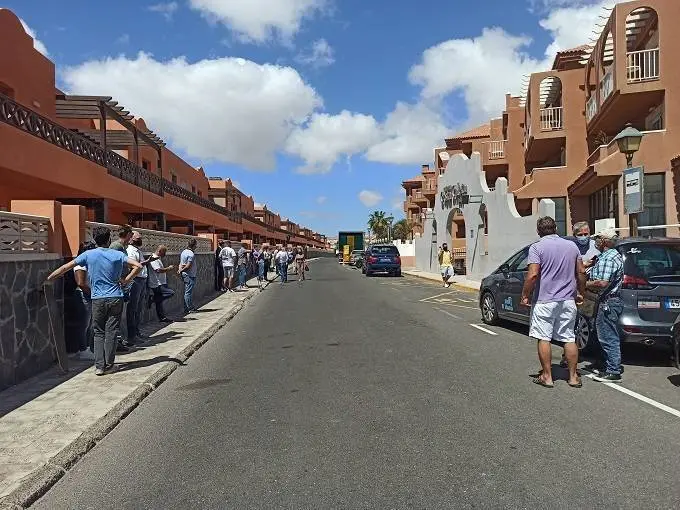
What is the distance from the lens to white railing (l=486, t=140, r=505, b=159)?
33.9 m

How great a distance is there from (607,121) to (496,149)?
12.4 meters

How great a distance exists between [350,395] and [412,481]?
2341 millimetres

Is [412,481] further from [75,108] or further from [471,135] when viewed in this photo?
[471,135]

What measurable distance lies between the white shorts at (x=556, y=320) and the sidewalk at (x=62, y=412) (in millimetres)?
4571

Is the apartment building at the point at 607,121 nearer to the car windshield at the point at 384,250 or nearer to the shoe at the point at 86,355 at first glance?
the car windshield at the point at 384,250

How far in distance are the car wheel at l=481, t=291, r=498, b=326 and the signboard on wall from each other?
303 cm

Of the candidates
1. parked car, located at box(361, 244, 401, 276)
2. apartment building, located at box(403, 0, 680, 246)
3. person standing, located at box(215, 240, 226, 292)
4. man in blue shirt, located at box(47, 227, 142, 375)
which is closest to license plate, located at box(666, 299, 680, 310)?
man in blue shirt, located at box(47, 227, 142, 375)

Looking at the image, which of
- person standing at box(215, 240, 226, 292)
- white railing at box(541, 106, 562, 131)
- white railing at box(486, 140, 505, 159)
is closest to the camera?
person standing at box(215, 240, 226, 292)

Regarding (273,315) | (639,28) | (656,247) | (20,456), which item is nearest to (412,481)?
(20,456)

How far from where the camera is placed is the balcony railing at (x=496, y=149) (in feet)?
111

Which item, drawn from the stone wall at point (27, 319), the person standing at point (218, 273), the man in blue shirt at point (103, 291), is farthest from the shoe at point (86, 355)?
the person standing at point (218, 273)

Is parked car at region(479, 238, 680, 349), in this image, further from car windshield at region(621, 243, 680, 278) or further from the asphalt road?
the asphalt road

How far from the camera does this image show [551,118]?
85.0 feet

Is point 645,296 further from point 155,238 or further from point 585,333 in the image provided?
point 155,238
